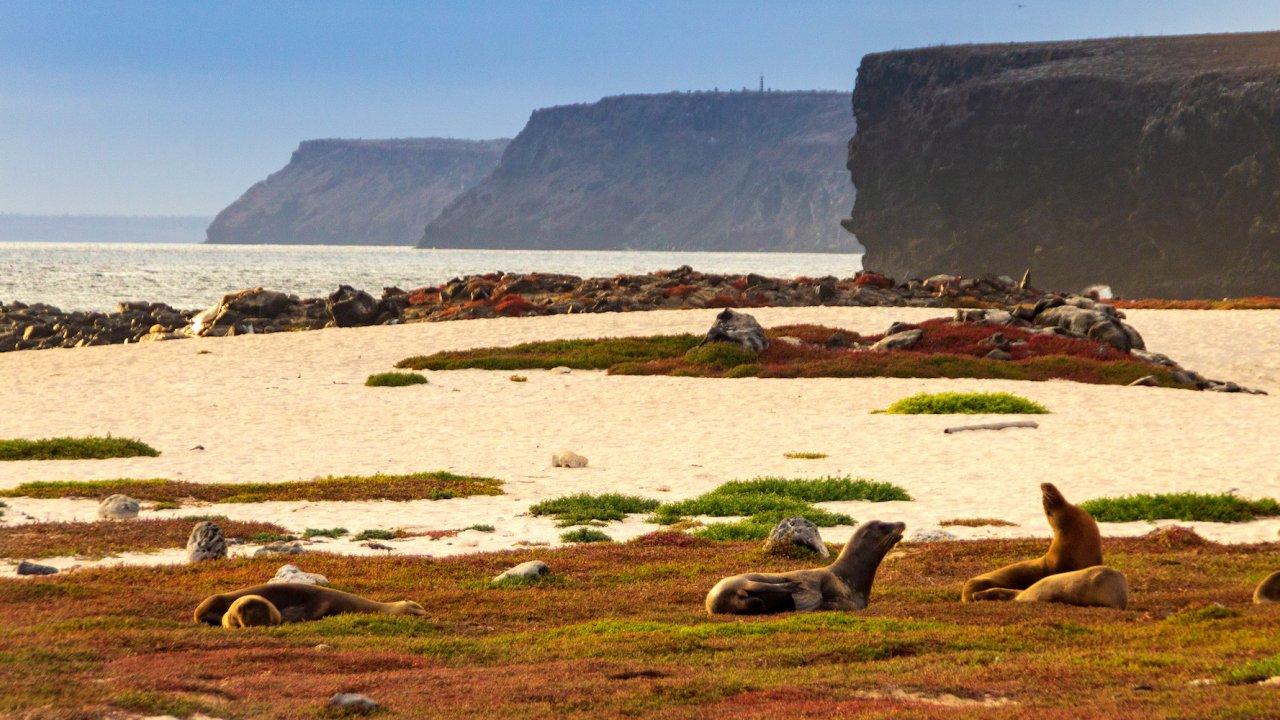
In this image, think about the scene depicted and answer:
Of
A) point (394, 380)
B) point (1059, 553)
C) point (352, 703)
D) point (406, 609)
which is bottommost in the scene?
point (394, 380)

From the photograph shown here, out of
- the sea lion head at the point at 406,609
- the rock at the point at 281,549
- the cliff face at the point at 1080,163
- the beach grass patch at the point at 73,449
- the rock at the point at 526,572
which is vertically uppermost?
the cliff face at the point at 1080,163

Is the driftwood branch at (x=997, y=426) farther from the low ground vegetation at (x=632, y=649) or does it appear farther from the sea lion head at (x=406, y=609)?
the sea lion head at (x=406, y=609)

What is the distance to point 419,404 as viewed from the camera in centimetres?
3319

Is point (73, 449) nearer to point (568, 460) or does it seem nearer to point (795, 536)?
point (568, 460)

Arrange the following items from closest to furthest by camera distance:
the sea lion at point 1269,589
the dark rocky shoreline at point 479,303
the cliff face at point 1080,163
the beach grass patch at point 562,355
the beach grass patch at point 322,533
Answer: the sea lion at point 1269,589, the beach grass patch at point 322,533, the beach grass patch at point 562,355, the dark rocky shoreline at point 479,303, the cliff face at point 1080,163

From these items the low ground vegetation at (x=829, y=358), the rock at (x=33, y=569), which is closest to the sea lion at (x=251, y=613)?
the rock at (x=33, y=569)

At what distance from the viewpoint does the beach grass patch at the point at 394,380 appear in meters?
37.1

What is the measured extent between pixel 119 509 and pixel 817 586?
34.0ft

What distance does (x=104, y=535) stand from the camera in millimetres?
15383

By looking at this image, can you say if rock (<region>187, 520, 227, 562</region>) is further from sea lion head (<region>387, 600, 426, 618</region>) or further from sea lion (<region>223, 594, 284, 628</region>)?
sea lion head (<region>387, 600, 426, 618</region>)

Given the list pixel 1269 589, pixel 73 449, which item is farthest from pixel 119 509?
pixel 1269 589

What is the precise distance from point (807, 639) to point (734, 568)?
153 inches

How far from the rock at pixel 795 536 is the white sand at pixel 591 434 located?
71.0 inches

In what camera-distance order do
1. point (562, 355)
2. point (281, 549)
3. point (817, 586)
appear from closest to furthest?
point (817, 586) → point (281, 549) → point (562, 355)
